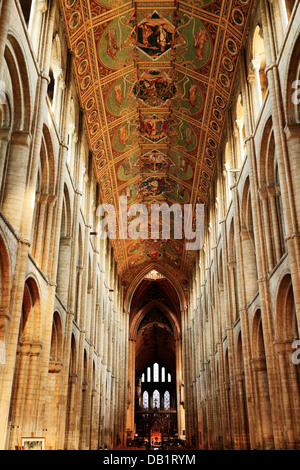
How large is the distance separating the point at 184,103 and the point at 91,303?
36.1 ft

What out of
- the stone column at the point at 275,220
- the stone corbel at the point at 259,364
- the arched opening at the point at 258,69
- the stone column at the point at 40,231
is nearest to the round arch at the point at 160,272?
the stone corbel at the point at 259,364

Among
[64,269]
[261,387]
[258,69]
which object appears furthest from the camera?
[64,269]

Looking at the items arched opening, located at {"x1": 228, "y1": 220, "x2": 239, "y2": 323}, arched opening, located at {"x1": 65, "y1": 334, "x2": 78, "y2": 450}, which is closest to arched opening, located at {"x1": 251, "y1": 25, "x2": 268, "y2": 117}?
arched opening, located at {"x1": 228, "y1": 220, "x2": 239, "y2": 323}

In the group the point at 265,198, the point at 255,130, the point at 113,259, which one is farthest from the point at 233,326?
the point at 113,259

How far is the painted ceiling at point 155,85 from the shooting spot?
63.7ft

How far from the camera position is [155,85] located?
24.0 m

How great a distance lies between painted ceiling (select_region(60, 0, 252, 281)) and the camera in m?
19.4

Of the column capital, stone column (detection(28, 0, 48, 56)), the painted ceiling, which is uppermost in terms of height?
the painted ceiling

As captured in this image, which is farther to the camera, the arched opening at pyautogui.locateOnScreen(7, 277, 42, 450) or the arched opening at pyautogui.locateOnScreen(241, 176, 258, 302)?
the arched opening at pyautogui.locateOnScreen(241, 176, 258, 302)

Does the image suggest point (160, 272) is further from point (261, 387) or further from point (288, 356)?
point (288, 356)

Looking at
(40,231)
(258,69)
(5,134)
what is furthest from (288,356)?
(258,69)

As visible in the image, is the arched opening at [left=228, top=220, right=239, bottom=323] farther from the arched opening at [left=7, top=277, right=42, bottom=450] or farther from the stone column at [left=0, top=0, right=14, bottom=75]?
the stone column at [left=0, top=0, right=14, bottom=75]

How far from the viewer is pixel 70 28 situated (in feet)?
61.2

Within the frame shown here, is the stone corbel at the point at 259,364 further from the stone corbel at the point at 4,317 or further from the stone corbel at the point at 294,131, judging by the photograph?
the stone corbel at the point at 4,317
